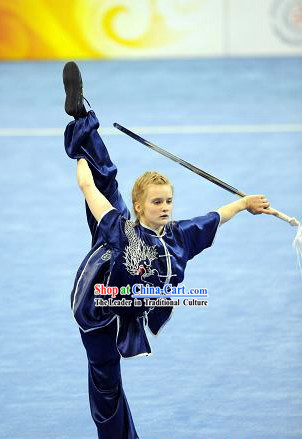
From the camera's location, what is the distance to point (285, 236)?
886 centimetres

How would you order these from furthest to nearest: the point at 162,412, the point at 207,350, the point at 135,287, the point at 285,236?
the point at 285,236, the point at 207,350, the point at 162,412, the point at 135,287

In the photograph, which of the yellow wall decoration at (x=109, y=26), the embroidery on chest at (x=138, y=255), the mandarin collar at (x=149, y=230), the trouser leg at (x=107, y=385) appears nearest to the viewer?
the embroidery on chest at (x=138, y=255)

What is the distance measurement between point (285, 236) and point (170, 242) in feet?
13.9

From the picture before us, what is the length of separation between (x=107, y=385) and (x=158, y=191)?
106cm

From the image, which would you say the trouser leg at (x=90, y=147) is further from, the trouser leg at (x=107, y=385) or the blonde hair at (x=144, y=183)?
the trouser leg at (x=107, y=385)

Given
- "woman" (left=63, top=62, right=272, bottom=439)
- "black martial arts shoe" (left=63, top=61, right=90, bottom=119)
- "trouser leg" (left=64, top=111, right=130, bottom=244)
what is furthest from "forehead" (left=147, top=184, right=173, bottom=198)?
"black martial arts shoe" (left=63, top=61, right=90, bottom=119)

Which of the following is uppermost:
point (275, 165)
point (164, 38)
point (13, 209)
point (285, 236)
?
point (164, 38)

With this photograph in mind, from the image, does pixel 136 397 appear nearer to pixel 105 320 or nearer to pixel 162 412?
pixel 162 412

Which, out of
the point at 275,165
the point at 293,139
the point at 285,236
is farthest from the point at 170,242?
the point at 293,139

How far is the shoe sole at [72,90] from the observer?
488 cm

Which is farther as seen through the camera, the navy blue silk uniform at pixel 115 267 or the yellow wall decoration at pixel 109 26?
the yellow wall decoration at pixel 109 26

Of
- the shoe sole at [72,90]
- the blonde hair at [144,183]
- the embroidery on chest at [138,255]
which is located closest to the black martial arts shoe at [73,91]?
the shoe sole at [72,90]

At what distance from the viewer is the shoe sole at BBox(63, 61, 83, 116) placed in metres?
4.88

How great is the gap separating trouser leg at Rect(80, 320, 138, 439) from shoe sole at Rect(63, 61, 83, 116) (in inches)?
40.6
